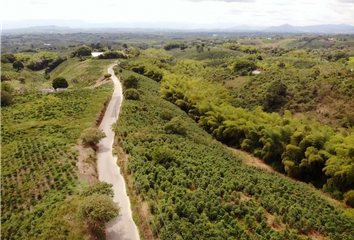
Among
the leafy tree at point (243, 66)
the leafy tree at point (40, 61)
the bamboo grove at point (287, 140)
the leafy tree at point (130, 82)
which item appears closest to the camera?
the bamboo grove at point (287, 140)

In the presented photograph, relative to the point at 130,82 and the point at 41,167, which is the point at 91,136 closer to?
the point at 41,167

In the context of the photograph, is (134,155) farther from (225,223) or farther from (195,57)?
(195,57)

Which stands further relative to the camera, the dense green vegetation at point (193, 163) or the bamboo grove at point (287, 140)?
the bamboo grove at point (287, 140)

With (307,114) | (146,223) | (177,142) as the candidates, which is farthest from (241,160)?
(307,114)

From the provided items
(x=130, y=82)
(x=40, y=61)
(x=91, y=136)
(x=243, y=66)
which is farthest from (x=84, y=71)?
(x=91, y=136)

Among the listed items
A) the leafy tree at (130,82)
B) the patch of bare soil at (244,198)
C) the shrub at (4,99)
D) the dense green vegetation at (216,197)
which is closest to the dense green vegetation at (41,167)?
the shrub at (4,99)

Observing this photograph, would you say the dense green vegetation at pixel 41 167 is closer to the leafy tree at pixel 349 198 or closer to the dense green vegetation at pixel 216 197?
the dense green vegetation at pixel 216 197
